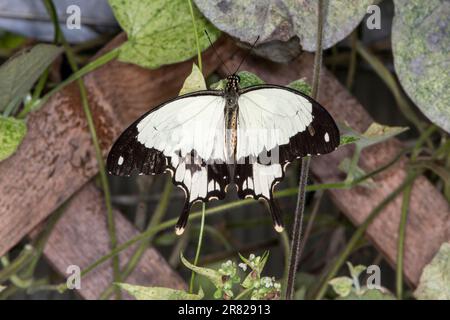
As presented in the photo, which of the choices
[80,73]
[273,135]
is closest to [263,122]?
[273,135]

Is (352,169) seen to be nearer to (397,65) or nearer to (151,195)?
(397,65)

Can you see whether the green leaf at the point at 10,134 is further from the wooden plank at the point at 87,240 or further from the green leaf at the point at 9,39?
the green leaf at the point at 9,39

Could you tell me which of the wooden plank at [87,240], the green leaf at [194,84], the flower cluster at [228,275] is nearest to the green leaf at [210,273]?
the flower cluster at [228,275]

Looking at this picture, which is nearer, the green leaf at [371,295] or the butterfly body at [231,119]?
the butterfly body at [231,119]

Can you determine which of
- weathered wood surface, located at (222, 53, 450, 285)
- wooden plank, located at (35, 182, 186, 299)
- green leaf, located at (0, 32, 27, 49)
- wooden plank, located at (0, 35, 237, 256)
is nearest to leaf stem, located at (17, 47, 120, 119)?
wooden plank, located at (0, 35, 237, 256)
